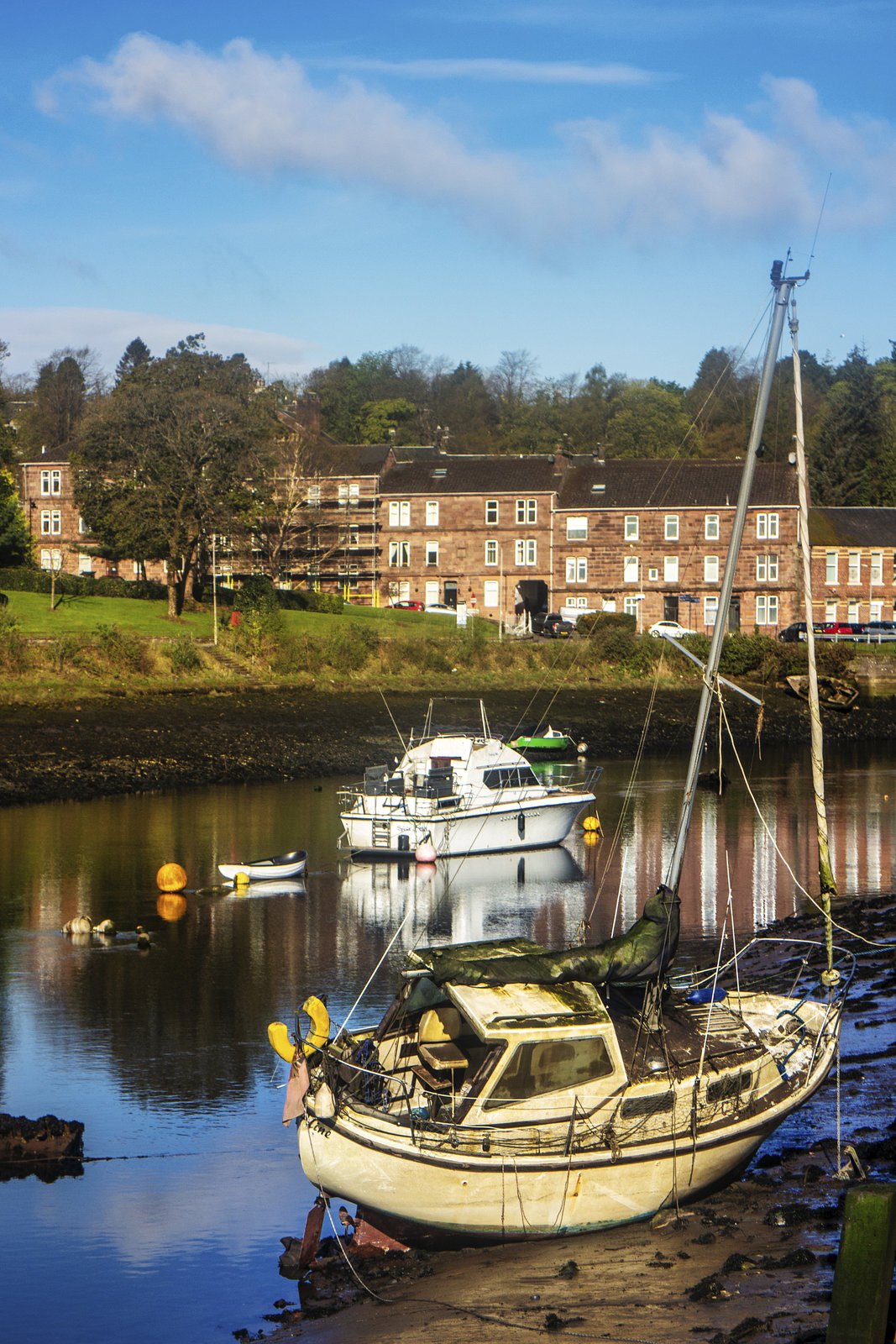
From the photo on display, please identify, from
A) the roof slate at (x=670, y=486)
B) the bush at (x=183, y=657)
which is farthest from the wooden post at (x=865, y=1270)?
the roof slate at (x=670, y=486)

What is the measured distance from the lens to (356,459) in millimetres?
107312

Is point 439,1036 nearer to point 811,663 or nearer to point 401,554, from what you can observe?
point 811,663

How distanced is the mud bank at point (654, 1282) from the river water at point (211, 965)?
3.96 feet

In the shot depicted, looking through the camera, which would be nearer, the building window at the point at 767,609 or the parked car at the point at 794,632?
the parked car at the point at 794,632

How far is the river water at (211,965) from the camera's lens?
14383 mm

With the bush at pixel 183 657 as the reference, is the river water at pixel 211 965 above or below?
below

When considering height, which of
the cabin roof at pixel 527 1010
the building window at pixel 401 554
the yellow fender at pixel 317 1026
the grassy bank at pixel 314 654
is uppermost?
the building window at pixel 401 554

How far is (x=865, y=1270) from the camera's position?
941cm

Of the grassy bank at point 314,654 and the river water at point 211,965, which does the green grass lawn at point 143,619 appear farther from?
the river water at point 211,965

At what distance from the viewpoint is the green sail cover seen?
48.4ft

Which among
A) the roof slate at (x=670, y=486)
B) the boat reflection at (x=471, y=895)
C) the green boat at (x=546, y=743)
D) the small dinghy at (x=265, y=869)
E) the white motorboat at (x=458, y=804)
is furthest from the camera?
the roof slate at (x=670, y=486)

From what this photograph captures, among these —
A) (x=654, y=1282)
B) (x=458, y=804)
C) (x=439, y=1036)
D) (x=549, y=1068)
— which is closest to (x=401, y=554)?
(x=458, y=804)

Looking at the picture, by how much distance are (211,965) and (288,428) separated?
83359 millimetres

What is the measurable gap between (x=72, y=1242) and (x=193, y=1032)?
7.01m
